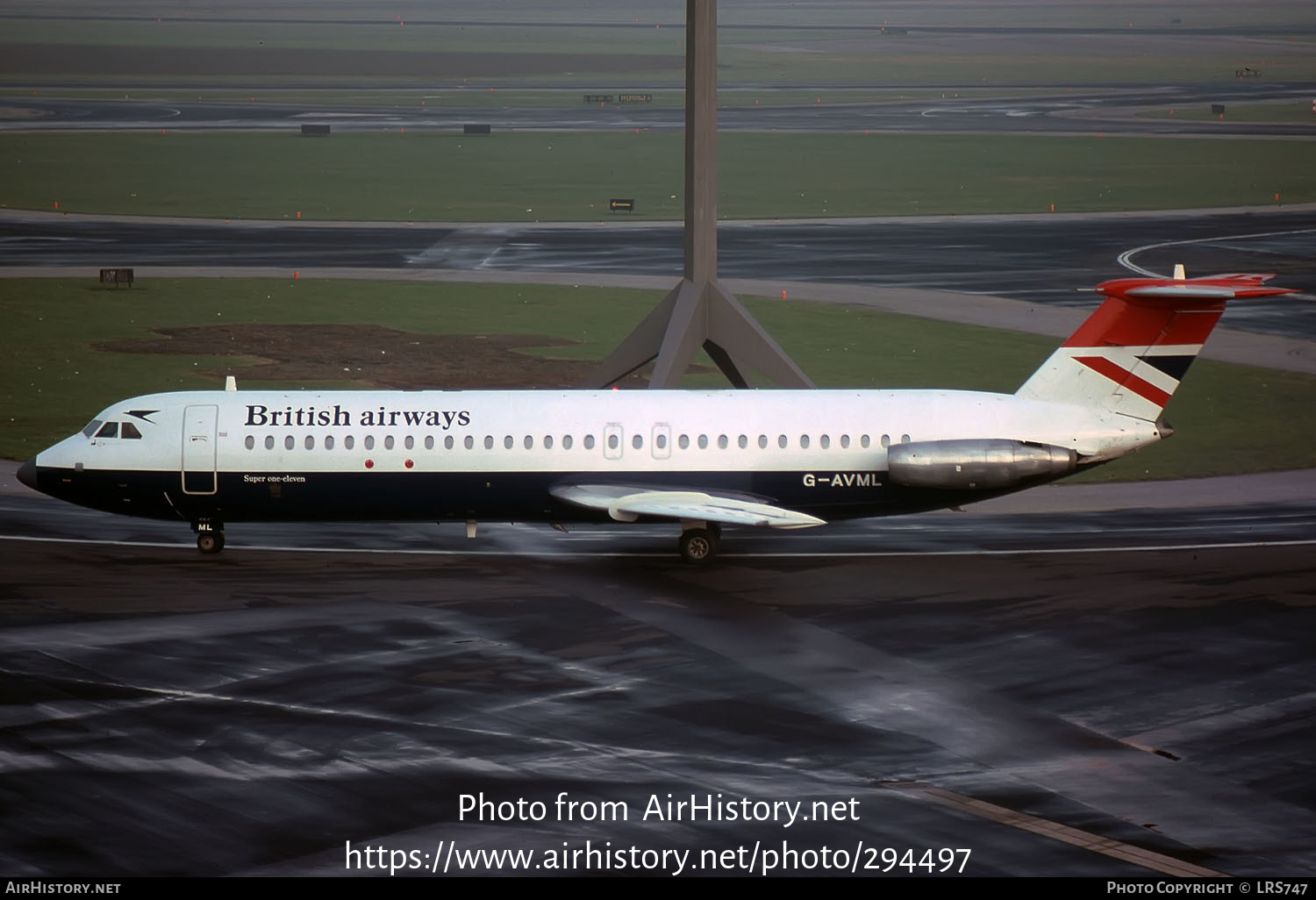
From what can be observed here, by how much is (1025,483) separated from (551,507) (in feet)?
30.2

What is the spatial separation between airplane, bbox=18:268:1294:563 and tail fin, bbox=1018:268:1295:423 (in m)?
0.03

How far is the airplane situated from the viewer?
3403 centimetres

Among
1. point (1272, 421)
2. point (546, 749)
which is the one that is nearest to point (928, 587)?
point (546, 749)

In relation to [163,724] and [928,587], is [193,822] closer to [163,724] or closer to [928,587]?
[163,724]

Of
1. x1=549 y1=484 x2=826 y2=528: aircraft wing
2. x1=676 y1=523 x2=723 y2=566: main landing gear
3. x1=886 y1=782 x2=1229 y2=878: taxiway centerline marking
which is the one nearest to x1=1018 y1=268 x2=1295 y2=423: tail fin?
x1=549 y1=484 x2=826 y2=528: aircraft wing

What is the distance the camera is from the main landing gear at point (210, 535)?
35.0 m

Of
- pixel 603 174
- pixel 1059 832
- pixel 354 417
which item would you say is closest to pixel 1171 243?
pixel 603 174

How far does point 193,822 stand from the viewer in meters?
21.5

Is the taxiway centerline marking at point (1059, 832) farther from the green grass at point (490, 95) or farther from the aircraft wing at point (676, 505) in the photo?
the green grass at point (490, 95)

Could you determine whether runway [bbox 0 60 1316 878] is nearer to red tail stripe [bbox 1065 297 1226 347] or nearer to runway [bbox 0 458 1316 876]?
runway [bbox 0 458 1316 876]

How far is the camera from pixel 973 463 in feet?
110

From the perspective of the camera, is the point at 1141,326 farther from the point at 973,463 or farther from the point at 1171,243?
the point at 1171,243

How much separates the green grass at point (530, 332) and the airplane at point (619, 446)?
8.68 meters

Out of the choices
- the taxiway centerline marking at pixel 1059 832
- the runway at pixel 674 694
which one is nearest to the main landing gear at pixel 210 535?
the runway at pixel 674 694
